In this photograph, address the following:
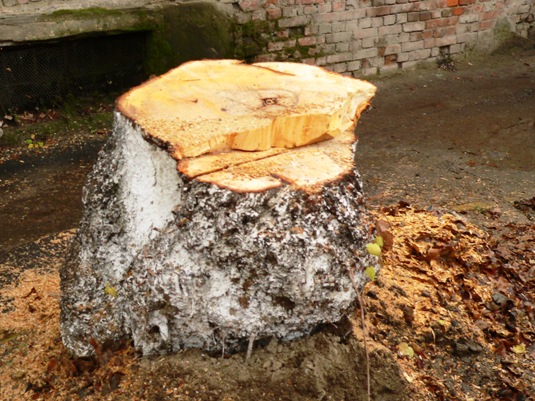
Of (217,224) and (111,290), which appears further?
(111,290)

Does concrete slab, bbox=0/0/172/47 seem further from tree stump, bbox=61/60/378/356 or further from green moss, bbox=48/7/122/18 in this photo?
tree stump, bbox=61/60/378/356

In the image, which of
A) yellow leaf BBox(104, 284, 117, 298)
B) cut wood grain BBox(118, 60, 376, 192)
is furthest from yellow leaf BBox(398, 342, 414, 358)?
yellow leaf BBox(104, 284, 117, 298)

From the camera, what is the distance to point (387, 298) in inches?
105

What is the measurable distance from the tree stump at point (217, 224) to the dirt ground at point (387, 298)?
13cm

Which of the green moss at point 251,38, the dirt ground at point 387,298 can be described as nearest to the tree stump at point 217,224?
the dirt ground at point 387,298

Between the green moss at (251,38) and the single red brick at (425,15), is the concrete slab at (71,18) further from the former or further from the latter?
the single red brick at (425,15)

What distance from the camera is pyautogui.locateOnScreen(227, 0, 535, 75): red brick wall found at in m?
6.08

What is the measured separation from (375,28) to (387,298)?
449cm

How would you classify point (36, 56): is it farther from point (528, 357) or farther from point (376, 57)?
point (528, 357)

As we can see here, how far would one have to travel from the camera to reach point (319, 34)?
20.7ft

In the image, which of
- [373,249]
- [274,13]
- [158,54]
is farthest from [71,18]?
[373,249]

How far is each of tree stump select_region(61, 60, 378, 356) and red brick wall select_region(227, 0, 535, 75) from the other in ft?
11.6

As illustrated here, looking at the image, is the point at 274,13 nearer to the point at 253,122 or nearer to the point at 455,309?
the point at 253,122

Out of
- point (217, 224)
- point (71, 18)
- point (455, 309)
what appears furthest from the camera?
point (71, 18)
